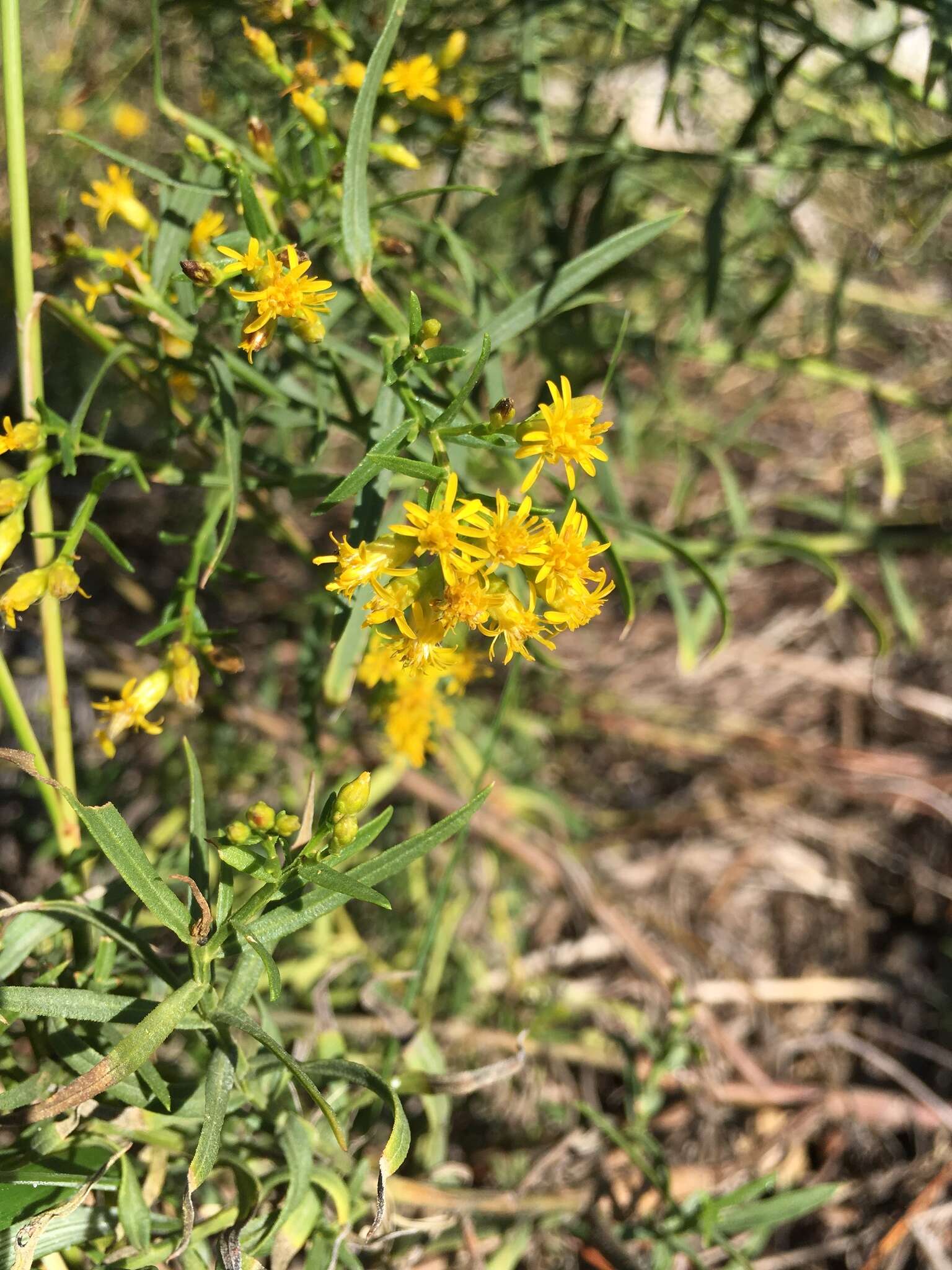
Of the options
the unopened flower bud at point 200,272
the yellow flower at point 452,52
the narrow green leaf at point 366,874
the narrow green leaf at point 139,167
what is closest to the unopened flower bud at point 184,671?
the narrow green leaf at point 366,874

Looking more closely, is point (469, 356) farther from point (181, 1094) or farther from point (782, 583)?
point (782, 583)

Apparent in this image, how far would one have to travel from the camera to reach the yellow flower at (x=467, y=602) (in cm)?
119

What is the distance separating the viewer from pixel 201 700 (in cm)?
224

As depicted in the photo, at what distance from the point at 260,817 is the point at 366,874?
0.46 ft

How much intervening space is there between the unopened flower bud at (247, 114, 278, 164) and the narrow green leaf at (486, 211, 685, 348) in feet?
1.29

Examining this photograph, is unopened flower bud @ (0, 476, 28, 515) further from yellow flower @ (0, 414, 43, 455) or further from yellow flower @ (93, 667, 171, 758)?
yellow flower @ (93, 667, 171, 758)

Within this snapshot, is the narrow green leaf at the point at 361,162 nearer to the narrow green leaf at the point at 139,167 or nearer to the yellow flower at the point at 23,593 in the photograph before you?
the narrow green leaf at the point at 139,167

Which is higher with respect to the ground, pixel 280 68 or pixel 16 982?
pixel 280 68

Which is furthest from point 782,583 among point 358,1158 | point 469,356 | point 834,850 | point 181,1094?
point 181,1094

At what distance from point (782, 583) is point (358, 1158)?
272 centimetres

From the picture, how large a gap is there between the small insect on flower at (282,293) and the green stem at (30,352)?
1.16 feet

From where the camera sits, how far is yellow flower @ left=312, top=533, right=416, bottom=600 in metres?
1.21

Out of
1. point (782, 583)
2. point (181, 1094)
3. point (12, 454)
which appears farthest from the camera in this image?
point (782, 583)

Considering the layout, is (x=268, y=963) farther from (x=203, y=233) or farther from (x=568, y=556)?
(x=203, y=233)
